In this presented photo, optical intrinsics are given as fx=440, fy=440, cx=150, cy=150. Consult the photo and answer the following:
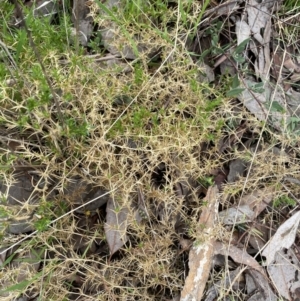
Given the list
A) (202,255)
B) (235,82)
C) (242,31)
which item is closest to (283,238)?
(202,255)

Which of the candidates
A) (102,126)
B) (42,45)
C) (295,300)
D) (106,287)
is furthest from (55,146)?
(295,300)

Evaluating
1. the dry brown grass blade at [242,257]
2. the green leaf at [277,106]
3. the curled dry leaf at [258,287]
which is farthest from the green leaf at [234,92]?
the curled dry leaf at [258,287]

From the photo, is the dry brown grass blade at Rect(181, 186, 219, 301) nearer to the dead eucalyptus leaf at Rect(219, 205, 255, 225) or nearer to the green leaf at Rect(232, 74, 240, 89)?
the dead eucalyptus leaf at Rect(219, 205, 255, 225)

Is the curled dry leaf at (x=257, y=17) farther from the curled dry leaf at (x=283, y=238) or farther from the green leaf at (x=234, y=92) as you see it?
the curled dry leaf at (x=283, y=238)

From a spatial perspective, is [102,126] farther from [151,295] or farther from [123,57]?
[151,295]

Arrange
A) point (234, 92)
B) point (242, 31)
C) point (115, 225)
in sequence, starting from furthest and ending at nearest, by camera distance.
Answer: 1. point (242, 31)
2. point (234, 92)
3. point (115, 225)

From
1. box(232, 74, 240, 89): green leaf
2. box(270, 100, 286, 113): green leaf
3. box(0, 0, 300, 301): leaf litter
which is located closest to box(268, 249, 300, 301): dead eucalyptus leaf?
box(0, 0, 300, 301): leaf litter

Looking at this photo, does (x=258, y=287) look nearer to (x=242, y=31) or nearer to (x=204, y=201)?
(x=204, y=201)
